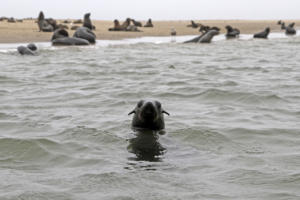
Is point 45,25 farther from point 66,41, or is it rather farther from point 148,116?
point 148,116

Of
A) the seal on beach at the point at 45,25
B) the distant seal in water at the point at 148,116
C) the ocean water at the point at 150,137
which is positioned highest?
the seal on beach at the point at 45,25

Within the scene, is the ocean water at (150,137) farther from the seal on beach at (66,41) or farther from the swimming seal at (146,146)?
the seal on beach at (66,41)

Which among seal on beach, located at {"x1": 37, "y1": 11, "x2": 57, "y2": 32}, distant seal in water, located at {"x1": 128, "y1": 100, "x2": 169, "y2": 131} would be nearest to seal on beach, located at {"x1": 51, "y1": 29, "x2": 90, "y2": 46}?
seal on beach, located at {"x1": 37, "y1": 11, "x2": 57, "y2": 32}

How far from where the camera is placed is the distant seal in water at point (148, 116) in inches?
226

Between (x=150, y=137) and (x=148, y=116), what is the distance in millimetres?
249

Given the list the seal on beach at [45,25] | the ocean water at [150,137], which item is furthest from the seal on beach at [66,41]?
the ocean water at [150,137]

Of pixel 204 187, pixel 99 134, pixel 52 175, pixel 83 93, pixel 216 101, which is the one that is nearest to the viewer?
pixel 204 187

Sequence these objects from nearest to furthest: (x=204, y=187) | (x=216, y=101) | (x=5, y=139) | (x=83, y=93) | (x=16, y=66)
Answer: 1. (x=204, y=187)
2. (x=5, y=139)
3. (x=216, y=101)
4. (x=83, y=93)
5. (x=16, y=66)

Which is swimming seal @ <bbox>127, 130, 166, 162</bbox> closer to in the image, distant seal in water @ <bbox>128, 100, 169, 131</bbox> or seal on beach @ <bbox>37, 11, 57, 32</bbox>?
distant seal in water @ <bbox>128, 100, 169, 131</bbox>

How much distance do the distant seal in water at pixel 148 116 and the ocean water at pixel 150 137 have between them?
167 mm

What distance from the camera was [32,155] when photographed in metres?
5.29

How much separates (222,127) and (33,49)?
493 inches

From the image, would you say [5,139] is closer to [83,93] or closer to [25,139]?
[25,139]

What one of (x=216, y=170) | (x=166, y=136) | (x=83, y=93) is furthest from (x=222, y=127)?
(x=83, y=93)
